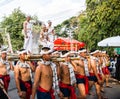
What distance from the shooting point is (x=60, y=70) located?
11.0m

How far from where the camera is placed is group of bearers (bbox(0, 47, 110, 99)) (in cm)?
911

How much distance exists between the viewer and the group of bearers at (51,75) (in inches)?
359

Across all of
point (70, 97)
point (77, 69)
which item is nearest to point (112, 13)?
point (77, 69)

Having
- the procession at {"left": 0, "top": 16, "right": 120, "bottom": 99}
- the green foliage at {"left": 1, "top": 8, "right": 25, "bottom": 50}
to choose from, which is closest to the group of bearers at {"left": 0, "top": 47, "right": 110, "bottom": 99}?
the procession at {"left": 0, "top": 16, "right": 120, "bottom": 99}

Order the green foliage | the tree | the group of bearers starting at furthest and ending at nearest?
the green foliage → the tree → the group of bearers

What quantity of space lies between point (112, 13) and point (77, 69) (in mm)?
15162

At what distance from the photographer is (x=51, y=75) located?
940 centimetres

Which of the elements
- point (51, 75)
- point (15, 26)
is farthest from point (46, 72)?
point (15, 26)

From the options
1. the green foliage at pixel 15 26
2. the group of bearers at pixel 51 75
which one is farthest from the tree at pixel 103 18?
the group of bearers at pixel 51 75

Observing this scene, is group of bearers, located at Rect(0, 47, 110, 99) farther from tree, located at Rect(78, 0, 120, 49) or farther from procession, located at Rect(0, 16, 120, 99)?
tree, located at Rect(78, 0, 120, 49)

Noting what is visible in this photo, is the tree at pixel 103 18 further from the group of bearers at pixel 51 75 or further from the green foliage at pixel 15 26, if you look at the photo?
the group of bearers at pixel 51 75

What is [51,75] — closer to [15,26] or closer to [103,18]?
[103,18]

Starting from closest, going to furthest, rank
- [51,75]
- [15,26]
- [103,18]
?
1. [51,75]
2. [103,18]
3. [15,26]

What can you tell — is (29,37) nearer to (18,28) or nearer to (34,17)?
(18,28)
